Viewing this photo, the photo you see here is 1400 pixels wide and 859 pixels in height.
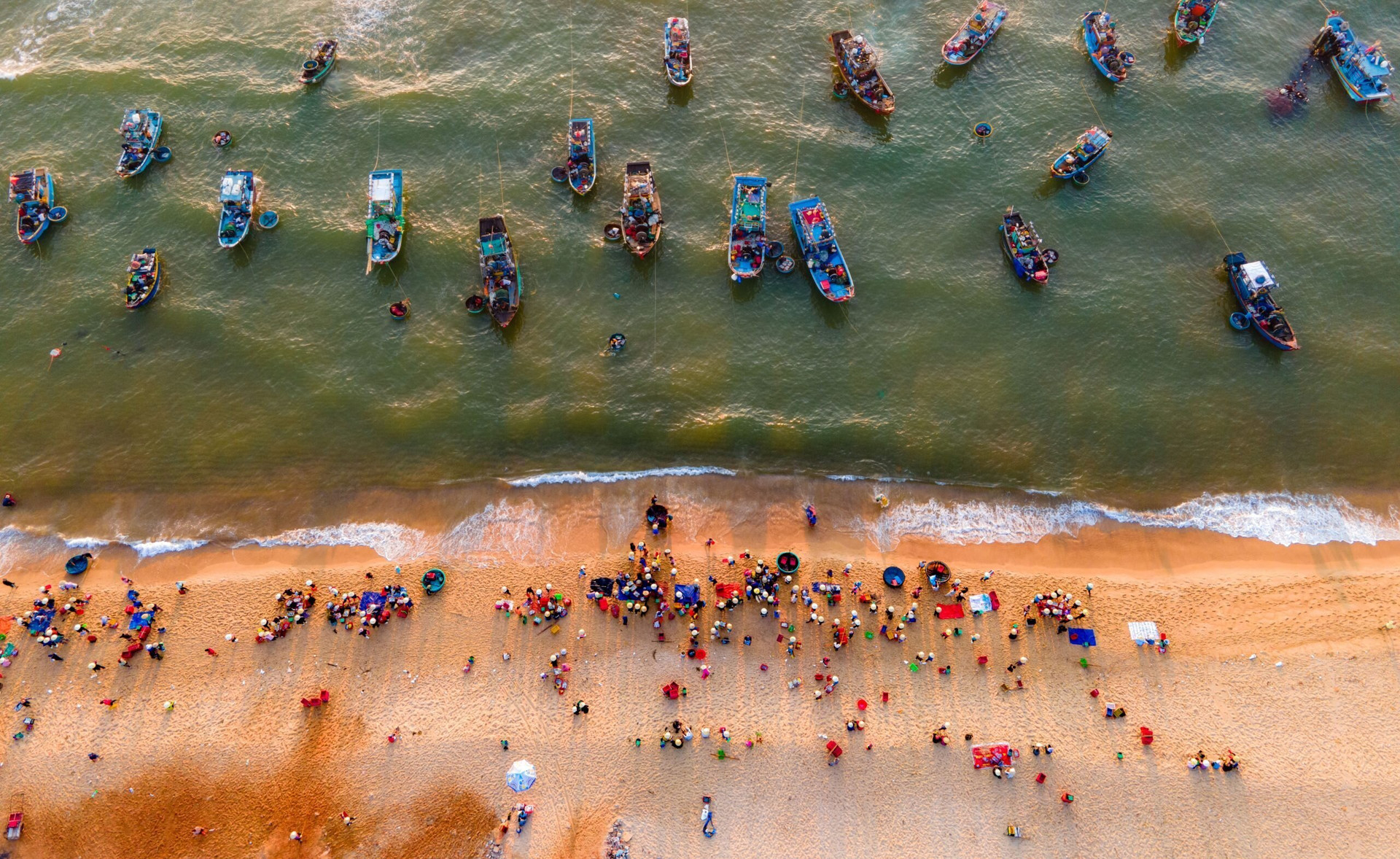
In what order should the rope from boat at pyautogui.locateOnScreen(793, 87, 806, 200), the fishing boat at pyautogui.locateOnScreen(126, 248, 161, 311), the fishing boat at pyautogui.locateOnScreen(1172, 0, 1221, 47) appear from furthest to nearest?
1. the fishing boat at pyautogui.locateOnScreen(1172, 0, 1221, 47)
2. the rope from boat at pyautogui.locateOnScreen(793, 87, 806, 200)
3. the fishing boat at pyautogui.locateOnScreen(126, 248, 161, 311)

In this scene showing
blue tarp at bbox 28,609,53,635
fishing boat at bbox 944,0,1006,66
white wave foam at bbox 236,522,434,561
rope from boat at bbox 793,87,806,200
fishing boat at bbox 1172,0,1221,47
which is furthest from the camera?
fishing boat at bbox 1172,0,1221,47

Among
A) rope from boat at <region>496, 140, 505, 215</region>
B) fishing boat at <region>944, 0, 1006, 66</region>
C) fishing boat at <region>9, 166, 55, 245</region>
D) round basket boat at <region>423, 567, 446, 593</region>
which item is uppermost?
fishing boat at <region>944, 0, 1006, 66</region>

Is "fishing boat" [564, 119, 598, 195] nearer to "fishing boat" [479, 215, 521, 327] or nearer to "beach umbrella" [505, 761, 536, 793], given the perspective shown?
"fishing boat" [479, 215, 521, 327]

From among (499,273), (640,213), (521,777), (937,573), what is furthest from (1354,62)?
(521,777)

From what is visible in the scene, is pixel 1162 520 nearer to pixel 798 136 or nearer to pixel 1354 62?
pixel 798 136

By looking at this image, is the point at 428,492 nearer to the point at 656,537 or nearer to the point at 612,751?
the point at 656,537

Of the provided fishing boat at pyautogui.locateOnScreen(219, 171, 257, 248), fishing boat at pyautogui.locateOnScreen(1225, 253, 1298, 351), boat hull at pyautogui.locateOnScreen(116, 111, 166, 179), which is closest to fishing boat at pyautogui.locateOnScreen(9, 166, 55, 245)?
boat hull at pyautogui.locateOnScreen(116, 111, 166, 179)

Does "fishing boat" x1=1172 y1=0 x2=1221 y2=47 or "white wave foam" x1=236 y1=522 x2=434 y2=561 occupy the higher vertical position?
"fishing boat" x1=1172 y1=0 x2=1221 y2=47
